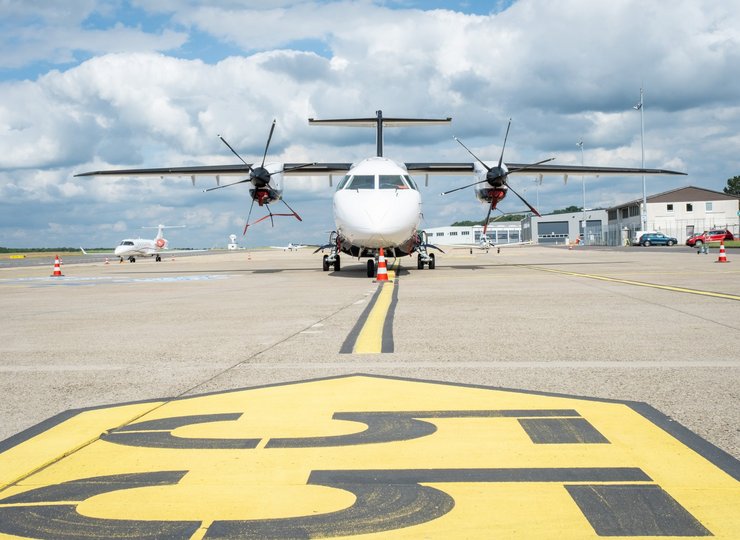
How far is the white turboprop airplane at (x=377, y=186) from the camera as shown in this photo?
1938 centimetres

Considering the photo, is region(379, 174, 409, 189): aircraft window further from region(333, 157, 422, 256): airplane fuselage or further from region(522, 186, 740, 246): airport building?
region(522, 186, 740, 246): airport building

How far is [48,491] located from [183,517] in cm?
77

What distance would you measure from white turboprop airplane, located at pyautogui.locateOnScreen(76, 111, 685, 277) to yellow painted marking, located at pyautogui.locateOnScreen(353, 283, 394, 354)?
6.67m

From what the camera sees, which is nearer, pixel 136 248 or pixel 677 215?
pixel 136 248

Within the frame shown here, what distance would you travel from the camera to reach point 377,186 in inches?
791

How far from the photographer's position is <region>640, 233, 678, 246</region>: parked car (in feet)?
210

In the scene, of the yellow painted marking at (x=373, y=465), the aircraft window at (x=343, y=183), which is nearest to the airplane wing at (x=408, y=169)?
the aircraft window at (x=343, y=183)

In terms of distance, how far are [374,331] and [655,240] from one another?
6181 cm

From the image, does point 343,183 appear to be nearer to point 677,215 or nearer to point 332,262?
point 332,262

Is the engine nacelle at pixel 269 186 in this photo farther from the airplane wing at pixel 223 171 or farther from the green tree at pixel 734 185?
the green tree at pixel 734 185

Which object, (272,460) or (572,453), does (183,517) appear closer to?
(272,460)

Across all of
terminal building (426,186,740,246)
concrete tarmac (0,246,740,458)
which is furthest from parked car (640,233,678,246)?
concrete tarmac (0,246,740,458)

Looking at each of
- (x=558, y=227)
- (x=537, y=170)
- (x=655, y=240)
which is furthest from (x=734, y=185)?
(x=537, y=170)

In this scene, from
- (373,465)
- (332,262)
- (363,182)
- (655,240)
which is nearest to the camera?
(373,465)
